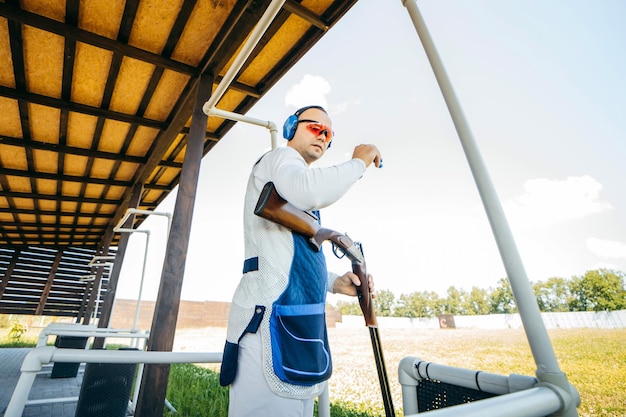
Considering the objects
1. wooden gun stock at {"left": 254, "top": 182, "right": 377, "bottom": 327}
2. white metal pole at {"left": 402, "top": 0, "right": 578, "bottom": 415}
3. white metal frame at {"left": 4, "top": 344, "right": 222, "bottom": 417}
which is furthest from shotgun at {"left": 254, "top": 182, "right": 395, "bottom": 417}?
white metal frame at {"left": 4, "top": 344, "right": 222, "bottom": 417}

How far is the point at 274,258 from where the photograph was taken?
83cm

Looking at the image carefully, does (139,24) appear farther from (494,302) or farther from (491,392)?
(494,302)

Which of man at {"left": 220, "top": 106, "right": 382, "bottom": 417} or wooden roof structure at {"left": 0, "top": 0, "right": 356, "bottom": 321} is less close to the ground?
wooden roof structure at {"left": 0, "top": 0, "right": 356, "bottom": 321}

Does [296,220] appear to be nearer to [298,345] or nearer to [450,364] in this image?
[298,345]

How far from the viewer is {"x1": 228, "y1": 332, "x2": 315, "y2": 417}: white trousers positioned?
69 centimetres

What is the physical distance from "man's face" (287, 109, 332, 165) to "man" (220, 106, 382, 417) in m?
0.19

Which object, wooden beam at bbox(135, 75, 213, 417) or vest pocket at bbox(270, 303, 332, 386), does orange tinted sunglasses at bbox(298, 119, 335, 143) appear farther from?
wooden beam at bbox(135, 75, 213, 417)

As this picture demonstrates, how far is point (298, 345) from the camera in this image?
2.38 ft

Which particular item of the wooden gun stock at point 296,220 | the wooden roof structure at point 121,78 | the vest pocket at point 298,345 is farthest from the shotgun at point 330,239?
the wooden roof structure at point 121,78

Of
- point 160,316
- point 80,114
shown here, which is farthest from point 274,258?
point 80,114

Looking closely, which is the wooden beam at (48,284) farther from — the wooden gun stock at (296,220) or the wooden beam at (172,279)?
the wooden gun stock at (296,220)

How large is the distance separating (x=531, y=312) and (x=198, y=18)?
3.37 metres

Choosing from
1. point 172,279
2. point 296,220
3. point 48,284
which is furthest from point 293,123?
point 48,284

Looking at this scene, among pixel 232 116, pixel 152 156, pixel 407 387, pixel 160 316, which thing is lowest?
pixel 407 387
